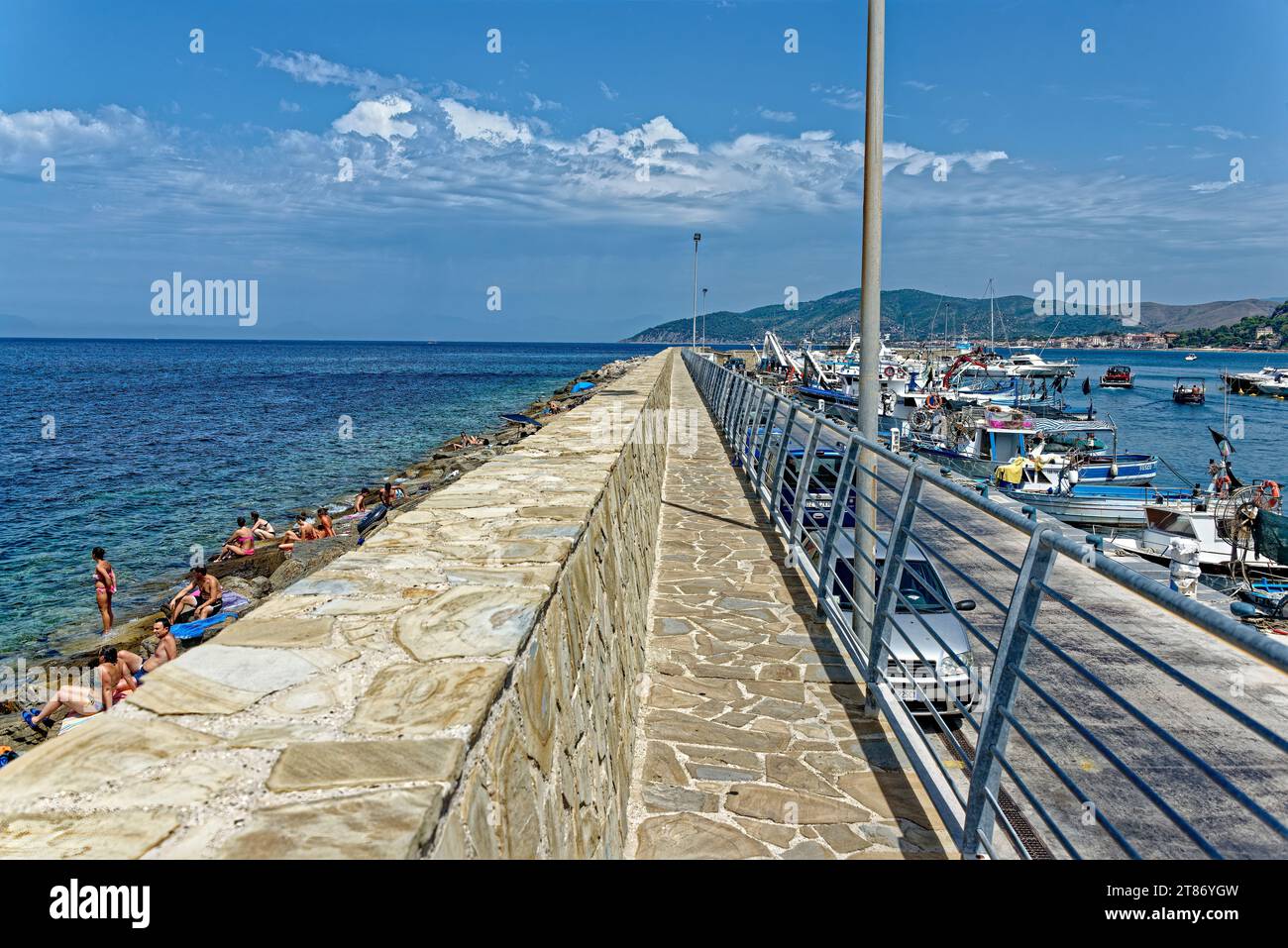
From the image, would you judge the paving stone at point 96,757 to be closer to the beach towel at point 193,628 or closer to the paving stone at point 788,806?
the paving stone at point 788,806

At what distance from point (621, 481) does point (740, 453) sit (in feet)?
27.5

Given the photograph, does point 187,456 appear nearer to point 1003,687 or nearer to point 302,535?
point 302,535

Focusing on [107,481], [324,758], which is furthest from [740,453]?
[107,481]

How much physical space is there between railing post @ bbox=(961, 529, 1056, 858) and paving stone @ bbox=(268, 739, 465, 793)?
5.94 ft

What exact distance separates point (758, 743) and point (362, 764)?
2.95 m

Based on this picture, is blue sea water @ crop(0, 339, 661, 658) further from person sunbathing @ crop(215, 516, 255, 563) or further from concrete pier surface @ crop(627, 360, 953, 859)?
concrete pier surface @ crop(627, 360, 953, 859)

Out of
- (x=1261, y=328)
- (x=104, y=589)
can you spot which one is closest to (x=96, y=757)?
(x=104, y=589)

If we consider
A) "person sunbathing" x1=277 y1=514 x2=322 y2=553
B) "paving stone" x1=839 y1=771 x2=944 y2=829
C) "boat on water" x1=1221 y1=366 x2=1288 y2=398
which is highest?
"boat on water" x1=1221 y1=366 x2=1288 y2=398

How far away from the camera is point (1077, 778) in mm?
6777

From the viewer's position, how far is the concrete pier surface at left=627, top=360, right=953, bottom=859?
344cm

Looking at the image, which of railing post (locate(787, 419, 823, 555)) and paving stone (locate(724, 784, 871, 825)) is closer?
paving stone (locate(724, 784, 871, 825))

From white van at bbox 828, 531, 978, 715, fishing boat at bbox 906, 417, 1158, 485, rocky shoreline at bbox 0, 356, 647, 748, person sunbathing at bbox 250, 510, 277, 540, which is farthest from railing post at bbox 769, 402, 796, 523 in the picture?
fishing boat at bbox 906, 417, 1158, 485

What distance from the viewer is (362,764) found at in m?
1.68
